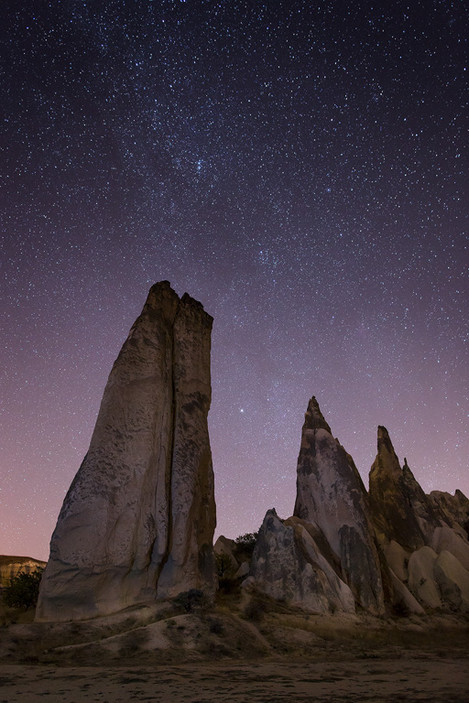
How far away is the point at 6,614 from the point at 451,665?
1552 cm

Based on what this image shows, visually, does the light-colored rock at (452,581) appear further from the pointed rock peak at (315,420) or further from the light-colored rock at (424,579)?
the pointed rock peak at (315,420)

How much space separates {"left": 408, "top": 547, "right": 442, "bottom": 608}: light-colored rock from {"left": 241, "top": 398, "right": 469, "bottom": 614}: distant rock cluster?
0.06 metres

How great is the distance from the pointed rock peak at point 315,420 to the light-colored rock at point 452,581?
34.2 feet

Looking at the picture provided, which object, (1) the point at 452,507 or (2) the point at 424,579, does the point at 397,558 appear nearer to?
(2) the point at 424,579

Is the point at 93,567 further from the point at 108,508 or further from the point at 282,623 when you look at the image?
the point at 282,623

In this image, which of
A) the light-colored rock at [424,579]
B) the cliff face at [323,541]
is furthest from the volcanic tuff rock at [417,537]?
the cliff face at [323,541]

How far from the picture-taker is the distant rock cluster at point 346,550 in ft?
66.4

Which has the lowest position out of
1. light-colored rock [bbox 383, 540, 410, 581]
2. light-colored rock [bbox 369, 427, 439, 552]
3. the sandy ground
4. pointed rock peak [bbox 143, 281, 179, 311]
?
the sandy ground

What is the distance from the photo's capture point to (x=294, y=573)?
20.0 m

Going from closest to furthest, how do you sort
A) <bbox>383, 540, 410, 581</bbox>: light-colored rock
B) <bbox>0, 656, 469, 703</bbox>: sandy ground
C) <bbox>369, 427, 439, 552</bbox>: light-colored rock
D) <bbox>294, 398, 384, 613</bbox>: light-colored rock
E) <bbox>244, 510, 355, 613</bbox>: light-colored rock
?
<bbox>0, 656, 469, 703</bbox>: sandy ground < <bbox>244, 510, 355, 613</bbox>: light-colored rock < <bbox>294, 398, 384, 613</bbox>: light-colored rock < <bbox>383, 540, 410, 581</bbox>: light-colored rock < <bbox>369, 427, 439, 552</bbox>: light-colored rock

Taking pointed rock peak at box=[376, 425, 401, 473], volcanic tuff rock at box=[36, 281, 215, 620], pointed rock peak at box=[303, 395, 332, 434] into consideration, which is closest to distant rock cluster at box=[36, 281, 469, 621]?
volcanic tuff rock at box=[36, 281, 215, 620]

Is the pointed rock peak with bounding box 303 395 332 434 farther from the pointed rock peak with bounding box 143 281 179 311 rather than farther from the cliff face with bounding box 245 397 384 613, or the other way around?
the pointed rock peak with bounding box 143 281 179 311

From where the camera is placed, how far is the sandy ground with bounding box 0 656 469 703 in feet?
21.1

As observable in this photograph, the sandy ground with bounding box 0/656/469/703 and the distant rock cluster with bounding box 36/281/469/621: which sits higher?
the distant rock cluster with bounding box 36/281/469/621
